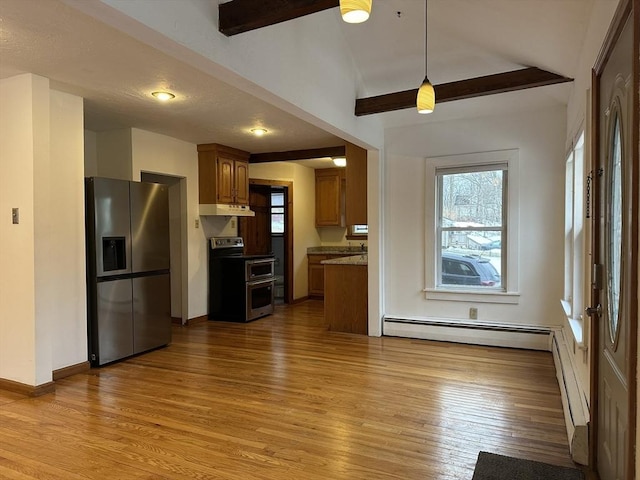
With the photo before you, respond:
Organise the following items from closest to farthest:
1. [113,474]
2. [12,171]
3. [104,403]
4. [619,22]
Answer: [619,22], [113,474], [104,403], [12,171]

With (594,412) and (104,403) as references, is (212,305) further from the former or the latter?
(594,412)

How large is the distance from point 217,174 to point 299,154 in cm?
126

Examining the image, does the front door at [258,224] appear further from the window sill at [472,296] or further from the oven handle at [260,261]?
the window sill at [472,296]

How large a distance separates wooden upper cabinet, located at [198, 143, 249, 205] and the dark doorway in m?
0.87

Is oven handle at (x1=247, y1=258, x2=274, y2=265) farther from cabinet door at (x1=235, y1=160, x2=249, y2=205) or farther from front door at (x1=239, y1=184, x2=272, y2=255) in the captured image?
front door at (x1=239, y1=184, x2=272, y2=255)

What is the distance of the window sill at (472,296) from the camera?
4582 millimetres

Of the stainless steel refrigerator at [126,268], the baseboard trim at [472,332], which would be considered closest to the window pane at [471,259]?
the baseboard trim at [472,332]

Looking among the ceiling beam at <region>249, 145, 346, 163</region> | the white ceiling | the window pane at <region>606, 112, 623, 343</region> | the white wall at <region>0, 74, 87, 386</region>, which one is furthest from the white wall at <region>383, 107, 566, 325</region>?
the white wall at <region>0, 74, 87, 386</region>

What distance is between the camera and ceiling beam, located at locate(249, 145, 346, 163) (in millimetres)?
6172

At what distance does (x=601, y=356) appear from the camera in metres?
2.09

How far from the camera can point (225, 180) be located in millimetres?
6117

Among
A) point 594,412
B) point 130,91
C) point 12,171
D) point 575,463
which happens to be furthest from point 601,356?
point 12,171

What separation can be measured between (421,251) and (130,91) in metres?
3.42

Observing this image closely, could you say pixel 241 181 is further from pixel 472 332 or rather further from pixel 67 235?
pixel 472 332
